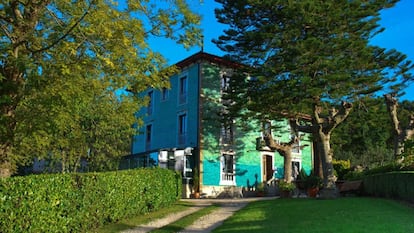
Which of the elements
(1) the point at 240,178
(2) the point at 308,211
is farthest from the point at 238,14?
(2) the point at 308,211

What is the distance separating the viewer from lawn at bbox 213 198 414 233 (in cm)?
855

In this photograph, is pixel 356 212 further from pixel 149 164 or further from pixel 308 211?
pixel 149 164

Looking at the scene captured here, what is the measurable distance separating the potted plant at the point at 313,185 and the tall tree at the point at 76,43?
1344cm

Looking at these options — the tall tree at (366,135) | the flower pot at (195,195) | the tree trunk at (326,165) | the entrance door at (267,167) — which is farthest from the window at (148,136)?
the tree trunk at (326,165)

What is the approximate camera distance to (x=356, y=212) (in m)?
11.2

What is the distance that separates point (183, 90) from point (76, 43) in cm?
1983

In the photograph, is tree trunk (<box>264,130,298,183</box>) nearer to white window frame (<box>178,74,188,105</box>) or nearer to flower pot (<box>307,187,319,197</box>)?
flower pot (<box>307,187,319,197</box>)

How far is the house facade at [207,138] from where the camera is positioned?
80.8ft

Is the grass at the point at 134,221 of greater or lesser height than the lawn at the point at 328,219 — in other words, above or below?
below

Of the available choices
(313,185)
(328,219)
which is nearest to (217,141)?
(313,185)

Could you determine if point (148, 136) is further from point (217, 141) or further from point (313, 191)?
point (313, 191)

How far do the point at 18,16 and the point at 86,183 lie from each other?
4604mm

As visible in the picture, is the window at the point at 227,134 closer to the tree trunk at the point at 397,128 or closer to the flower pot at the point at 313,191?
the flower pot at the point at 313,191

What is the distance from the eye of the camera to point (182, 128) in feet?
87.4
